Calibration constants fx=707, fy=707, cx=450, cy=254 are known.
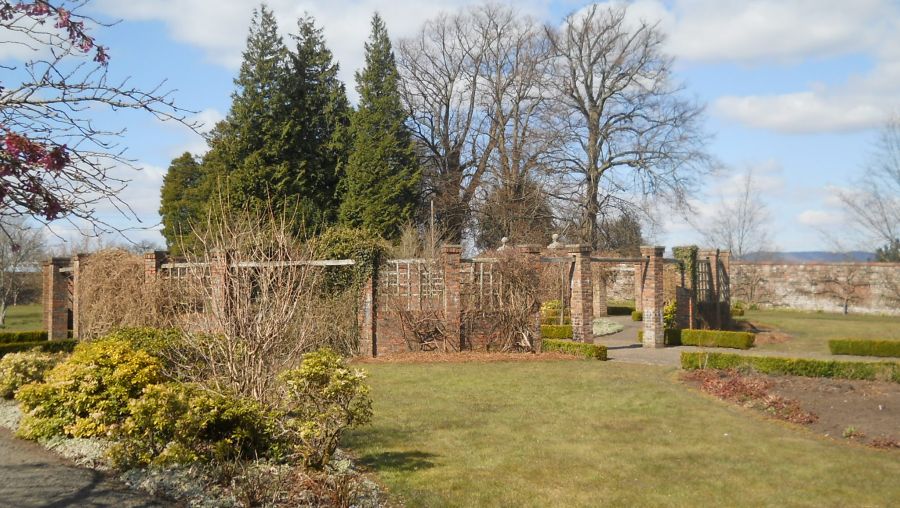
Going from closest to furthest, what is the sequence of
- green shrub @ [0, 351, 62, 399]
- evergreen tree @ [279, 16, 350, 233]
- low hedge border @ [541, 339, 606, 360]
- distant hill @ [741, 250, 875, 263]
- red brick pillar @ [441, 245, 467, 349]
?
1. green shrub @ [0, 351, 62, 399]
2. low hedge border @ [541, 339, 606, 360]
3. red brick pillar @ [441, 245, 467, 349]
4. evergreen tree @ [279, 16, 350, 233]
5. distant hill @ [741, 250, 875, 263]

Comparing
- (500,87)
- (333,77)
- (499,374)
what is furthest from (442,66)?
(499,374)

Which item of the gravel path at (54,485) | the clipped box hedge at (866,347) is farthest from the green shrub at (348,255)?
the clipped box hedge at (866,347)

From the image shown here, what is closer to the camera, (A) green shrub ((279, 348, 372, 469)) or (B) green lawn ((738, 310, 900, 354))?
(A) green shrub ((279, 348, 372, 469))

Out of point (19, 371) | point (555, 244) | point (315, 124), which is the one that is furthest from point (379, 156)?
point (19, 371)

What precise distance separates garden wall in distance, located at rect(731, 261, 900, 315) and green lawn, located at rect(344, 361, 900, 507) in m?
25.1

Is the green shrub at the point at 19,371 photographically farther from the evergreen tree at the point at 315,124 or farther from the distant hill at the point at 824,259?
the distant hill at the point at 824,259

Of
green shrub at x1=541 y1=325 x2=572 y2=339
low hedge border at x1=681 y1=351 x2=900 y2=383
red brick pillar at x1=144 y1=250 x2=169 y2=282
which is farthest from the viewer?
green shrub at x1=541 y1=325 x2=572 y2=339

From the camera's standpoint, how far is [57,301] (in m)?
19.8

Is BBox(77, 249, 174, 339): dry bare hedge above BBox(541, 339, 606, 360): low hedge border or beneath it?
above

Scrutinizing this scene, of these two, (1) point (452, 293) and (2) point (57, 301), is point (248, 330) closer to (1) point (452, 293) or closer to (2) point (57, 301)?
(1) point (452, 293)

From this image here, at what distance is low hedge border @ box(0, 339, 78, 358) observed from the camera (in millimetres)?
17094

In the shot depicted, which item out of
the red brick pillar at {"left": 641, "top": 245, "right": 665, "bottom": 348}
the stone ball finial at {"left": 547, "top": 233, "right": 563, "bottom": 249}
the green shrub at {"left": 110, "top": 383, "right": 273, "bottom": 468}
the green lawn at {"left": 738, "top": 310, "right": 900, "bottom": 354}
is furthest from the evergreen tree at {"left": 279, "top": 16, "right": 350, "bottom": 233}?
the green shrub at {"left": 110, "top": 383, "right": 273, "bottom": 468}

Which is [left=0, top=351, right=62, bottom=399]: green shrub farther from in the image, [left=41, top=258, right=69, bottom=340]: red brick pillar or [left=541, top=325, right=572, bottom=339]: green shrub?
[left=541, top=325, right=572, bottom=339]: green shrub

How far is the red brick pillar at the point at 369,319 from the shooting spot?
1627cm
